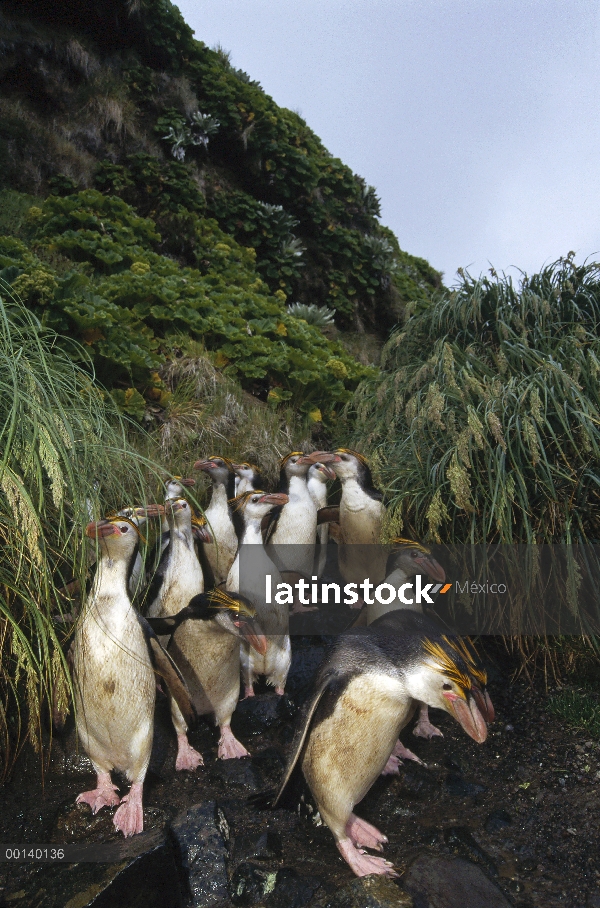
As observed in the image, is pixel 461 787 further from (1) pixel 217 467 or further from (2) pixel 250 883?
(1) pixel 217 467

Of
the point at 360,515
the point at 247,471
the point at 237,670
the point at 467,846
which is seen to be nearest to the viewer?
the point at 467,846

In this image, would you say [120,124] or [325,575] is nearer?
[325,575]

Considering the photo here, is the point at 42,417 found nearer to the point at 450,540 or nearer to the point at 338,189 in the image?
the point at 450,540

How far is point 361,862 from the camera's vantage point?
82.4 inches

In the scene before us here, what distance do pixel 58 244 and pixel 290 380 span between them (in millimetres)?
2952

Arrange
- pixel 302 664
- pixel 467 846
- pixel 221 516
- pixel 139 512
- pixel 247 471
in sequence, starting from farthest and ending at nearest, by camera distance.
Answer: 1. pixel 247 471
2. pixel 221 516
3. pixel 302 664
4. pixel 139 512
5. pixel 467 846

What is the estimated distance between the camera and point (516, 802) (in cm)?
250

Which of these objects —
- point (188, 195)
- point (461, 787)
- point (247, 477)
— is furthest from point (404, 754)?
point (188, 195)

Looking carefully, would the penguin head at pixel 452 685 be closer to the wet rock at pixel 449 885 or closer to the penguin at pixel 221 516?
the wet rock at pixel 449 885

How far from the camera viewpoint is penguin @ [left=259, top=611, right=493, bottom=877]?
6.94 ft

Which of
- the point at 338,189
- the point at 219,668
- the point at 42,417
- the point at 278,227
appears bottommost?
the point at 219,668

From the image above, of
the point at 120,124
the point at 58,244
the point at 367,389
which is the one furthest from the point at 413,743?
the point at 120,124

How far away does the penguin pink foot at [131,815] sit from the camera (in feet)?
7.36

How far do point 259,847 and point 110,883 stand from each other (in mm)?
516
